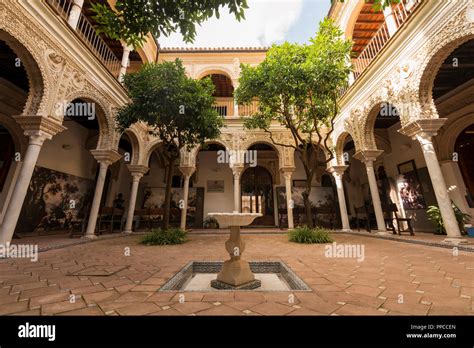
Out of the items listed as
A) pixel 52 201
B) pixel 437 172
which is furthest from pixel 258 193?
pixel 52 201

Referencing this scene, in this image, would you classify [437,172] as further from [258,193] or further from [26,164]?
[26,164]

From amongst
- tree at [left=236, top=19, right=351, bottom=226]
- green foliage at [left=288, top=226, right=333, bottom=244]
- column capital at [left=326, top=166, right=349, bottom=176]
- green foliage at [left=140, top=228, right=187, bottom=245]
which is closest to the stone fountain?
green foliage at [left=140, top=228, right=187, bottom=245]

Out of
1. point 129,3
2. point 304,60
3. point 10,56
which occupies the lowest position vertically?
point 129,3

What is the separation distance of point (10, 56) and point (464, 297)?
36.9 feet

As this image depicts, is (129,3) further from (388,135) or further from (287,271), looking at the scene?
(388,135)

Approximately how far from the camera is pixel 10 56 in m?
6.11

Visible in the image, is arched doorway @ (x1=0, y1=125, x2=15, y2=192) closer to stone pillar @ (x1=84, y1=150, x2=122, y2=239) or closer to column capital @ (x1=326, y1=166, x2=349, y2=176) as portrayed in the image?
stone pillar @ (x1=84, y1=150, x2=122, y2=239)

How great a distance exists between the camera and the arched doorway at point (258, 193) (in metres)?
14.5

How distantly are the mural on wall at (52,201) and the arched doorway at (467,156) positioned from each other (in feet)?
50.5

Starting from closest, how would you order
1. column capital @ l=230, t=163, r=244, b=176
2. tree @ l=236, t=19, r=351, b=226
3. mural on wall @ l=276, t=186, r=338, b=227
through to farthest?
tree @ l=236, t=19, r=351, b=226 < column capital @ l=230, t=163, r=244, b=176 < mural on wall @ l=276, t=186, r=338, b=227

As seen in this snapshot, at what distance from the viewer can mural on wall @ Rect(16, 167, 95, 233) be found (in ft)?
27.2

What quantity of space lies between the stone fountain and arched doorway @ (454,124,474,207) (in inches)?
404

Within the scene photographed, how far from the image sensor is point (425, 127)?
5613mm
